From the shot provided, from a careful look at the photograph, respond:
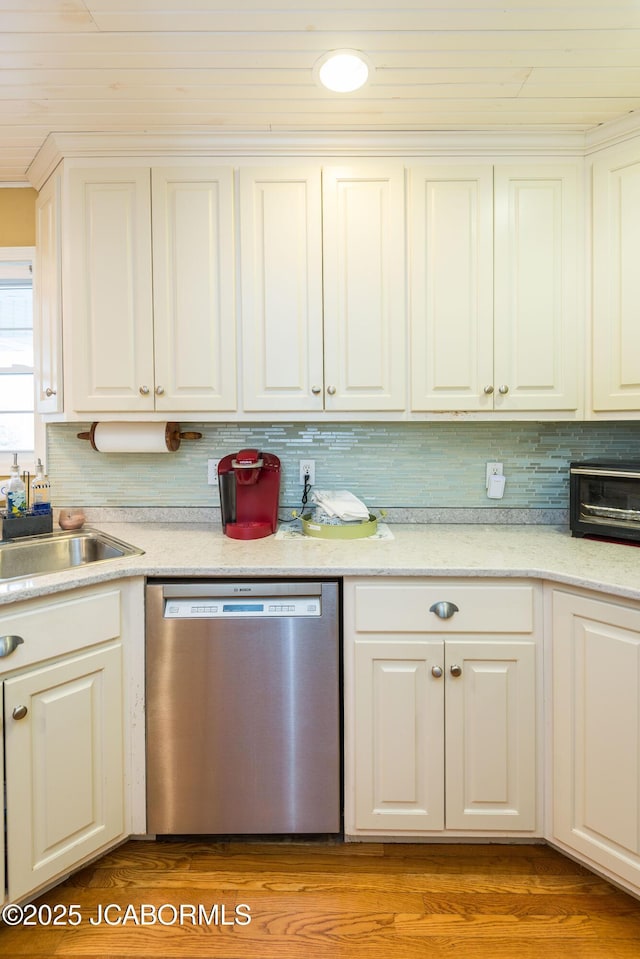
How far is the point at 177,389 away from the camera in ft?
6.18

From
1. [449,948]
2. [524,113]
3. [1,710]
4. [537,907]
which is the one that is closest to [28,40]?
[524,113]

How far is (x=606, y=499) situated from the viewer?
1.80m

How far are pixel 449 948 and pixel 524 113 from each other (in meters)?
2.51

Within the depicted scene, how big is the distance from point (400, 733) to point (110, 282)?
1.82 metres

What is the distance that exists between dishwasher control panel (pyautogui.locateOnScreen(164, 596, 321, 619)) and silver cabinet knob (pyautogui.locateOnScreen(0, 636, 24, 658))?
0.39 meters

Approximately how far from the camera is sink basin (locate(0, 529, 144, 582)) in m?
1.80

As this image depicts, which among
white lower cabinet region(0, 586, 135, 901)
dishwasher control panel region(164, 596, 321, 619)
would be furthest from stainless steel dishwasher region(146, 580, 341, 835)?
white lower cabinet region(0, 586, 135, 901)

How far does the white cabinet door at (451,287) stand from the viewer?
183cm

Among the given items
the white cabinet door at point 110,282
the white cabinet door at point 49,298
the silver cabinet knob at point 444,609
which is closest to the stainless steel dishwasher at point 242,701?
the silver cabinet knob at point 444,609

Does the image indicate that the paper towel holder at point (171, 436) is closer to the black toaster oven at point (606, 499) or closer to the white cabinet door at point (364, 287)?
the white cabinet door at point (364, 287)

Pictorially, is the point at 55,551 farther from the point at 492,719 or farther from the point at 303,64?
the point at 303,64

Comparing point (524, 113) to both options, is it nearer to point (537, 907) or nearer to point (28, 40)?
point (28, 40)

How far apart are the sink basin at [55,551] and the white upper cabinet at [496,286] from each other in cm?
126

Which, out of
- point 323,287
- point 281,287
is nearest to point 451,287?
point 323,287
